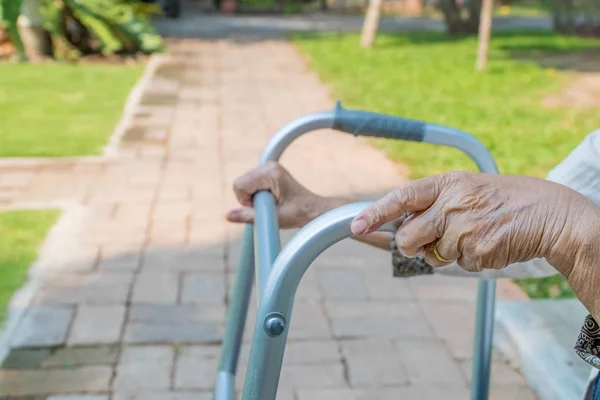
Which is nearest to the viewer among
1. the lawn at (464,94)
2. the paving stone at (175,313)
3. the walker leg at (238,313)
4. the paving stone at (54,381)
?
the walker leg at (238,313)

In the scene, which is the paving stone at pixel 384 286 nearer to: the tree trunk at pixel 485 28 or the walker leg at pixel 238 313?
the walker leg at pixel 238 313

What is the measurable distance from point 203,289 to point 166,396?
0.79 meters

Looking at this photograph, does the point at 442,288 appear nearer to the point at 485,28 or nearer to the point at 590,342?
the point at 590,342

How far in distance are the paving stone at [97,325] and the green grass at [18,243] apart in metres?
0.30

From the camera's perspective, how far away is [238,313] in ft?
5.14

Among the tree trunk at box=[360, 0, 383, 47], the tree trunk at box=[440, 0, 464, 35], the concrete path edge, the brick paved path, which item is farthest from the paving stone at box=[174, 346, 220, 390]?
the tree trunk at box=[440, 0, 464, 35]

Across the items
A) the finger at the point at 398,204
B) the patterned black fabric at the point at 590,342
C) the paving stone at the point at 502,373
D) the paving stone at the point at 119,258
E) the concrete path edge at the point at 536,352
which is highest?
the finger at the point at 398,204

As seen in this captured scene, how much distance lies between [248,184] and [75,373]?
3.97ft

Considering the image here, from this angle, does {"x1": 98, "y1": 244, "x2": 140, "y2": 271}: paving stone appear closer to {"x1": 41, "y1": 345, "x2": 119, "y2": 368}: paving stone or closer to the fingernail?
{"x1": 41, "y1": 345, "x2": 119, "y2": 368}: paving stone

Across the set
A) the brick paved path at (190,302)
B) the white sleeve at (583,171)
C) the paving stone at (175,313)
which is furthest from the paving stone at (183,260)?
the white sleeve at (583,171)

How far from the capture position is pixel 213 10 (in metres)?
20.1

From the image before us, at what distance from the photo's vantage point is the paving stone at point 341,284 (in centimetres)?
299

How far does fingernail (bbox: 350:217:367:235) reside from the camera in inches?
37.5

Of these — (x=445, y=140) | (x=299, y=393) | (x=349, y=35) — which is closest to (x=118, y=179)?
(x=299, y=393)
